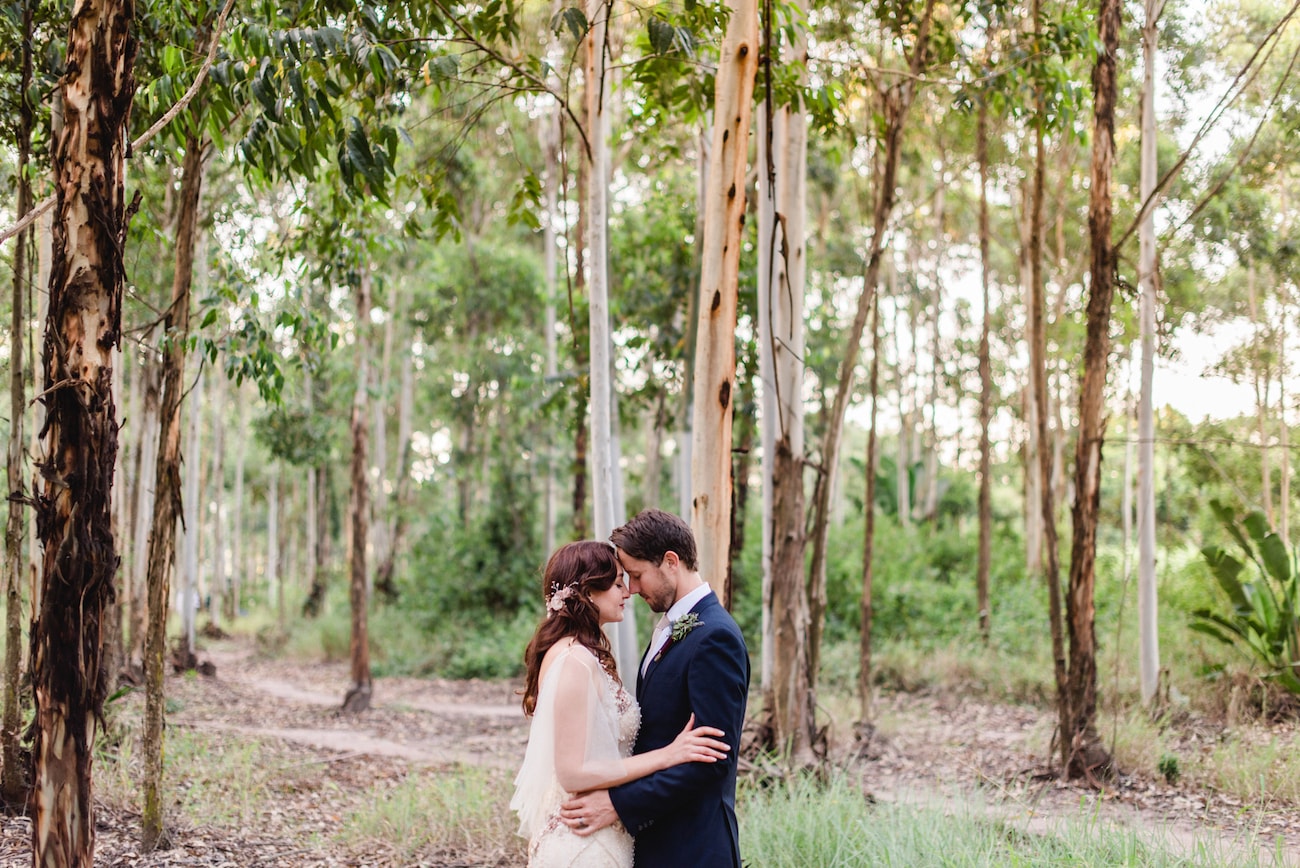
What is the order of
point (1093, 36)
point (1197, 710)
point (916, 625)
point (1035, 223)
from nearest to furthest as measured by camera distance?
point (1093, 36) → point (1035, 223) → point (1197, 710) → point (916, 625)

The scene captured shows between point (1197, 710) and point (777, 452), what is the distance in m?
4.94

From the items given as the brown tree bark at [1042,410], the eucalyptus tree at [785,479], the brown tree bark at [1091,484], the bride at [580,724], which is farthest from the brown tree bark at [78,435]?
the brown tree bark at [1091,484]

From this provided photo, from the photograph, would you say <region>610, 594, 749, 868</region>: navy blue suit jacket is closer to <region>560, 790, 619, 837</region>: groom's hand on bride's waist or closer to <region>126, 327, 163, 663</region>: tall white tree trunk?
<region>560, 790, 619, 837</region>: groom's hand on bride's waist

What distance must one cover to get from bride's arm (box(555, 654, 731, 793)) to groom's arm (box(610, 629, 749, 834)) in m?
0.03

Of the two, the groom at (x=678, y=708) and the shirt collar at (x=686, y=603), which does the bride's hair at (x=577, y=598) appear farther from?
the shirt collar at (x=686, y=603)

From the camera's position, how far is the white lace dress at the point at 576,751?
2.86 meters

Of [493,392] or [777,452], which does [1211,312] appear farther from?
[493,392]

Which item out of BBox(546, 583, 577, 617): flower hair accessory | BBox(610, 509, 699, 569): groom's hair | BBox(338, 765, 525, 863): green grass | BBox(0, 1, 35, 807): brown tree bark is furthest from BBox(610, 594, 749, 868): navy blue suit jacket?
BBox(0, 1, 35, 807): brown tree bark

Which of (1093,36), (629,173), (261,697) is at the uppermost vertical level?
(629,173)

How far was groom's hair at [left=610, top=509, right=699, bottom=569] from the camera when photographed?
9.83 ft

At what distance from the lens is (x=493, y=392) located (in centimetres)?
2261

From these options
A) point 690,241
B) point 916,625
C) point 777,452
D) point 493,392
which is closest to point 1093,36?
point 777,452

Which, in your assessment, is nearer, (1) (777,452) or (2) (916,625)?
(1) (777,452)

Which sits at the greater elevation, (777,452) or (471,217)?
(471,217)
